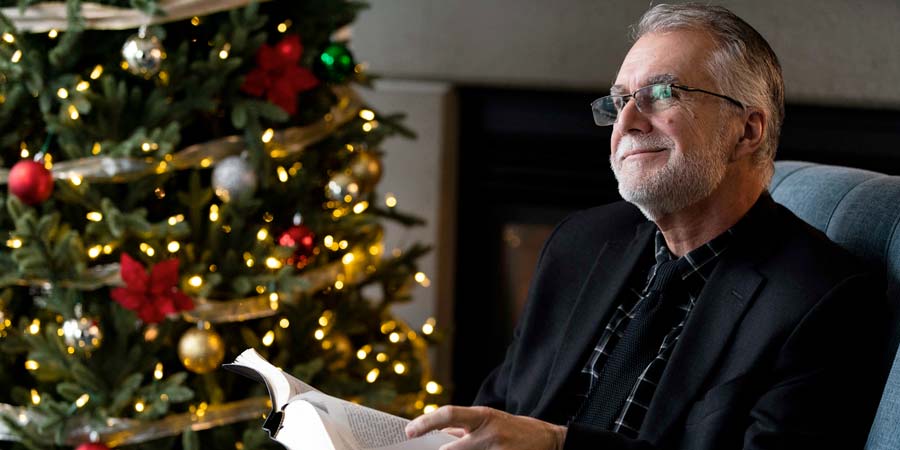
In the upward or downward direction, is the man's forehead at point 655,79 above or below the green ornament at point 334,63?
above

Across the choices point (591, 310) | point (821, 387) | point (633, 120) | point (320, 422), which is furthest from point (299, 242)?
point (821, 387)

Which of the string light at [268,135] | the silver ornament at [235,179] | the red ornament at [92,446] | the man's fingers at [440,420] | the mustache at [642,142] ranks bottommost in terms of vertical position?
the red ornament at [92,446]

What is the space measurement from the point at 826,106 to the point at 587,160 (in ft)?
2.05

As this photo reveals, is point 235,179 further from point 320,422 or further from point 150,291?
point 320,422

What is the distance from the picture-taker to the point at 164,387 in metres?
1.94

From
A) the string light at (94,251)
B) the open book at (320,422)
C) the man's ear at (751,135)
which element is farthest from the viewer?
the string light at (94,251)

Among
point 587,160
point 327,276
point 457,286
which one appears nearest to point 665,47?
point 327,276

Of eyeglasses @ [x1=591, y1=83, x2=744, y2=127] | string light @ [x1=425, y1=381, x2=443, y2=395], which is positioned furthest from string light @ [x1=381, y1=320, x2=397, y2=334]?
eyeglasses @ [x1=591, y1=83, x2=744, y2=127]

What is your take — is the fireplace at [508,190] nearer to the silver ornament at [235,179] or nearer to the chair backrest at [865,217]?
the silver ornament at [235,179]

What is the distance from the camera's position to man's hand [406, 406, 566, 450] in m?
1.12

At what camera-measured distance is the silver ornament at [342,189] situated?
7.33 feet

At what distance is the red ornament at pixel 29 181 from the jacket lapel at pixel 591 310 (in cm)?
97

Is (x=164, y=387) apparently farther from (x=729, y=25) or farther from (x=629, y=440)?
(x=729, y=25)

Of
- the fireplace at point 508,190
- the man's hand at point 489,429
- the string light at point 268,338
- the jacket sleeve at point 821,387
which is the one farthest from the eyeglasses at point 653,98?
the fireplace at point 508,190
